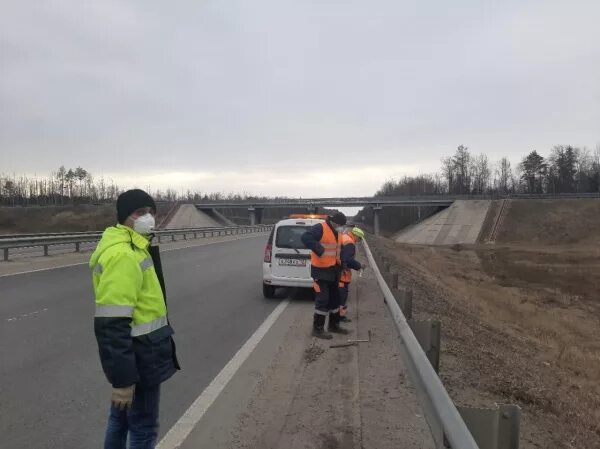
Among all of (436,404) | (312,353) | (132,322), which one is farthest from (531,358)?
(132,322)

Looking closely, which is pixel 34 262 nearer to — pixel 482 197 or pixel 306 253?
pixel 306 253

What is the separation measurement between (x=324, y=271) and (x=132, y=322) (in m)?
5.10

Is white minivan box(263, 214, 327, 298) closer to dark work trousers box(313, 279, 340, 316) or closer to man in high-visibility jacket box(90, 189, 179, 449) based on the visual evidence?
dark work trousers box(313, 279, 340, 316)

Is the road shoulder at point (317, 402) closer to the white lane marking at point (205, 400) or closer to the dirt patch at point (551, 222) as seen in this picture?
the white lane marking at point (205, 400)

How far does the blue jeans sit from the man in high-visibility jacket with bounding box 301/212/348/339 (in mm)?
4654

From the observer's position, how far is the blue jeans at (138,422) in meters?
3.22

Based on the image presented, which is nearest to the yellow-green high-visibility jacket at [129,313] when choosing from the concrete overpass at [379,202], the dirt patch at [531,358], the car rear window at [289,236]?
the dirt patch at [531,358]

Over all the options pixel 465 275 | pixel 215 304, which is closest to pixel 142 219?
pixel 215 304

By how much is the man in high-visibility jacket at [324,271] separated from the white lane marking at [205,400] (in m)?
0.99

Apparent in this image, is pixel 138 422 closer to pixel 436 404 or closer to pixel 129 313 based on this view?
pixel 129 313

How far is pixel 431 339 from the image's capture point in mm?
4605

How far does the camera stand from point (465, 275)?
28.4 metres

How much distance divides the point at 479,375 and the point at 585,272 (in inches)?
1210

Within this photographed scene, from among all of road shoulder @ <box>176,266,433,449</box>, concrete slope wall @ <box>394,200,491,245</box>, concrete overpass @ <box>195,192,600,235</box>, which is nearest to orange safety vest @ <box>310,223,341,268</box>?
road shoulder @ <box>176,266,433,449</box>
